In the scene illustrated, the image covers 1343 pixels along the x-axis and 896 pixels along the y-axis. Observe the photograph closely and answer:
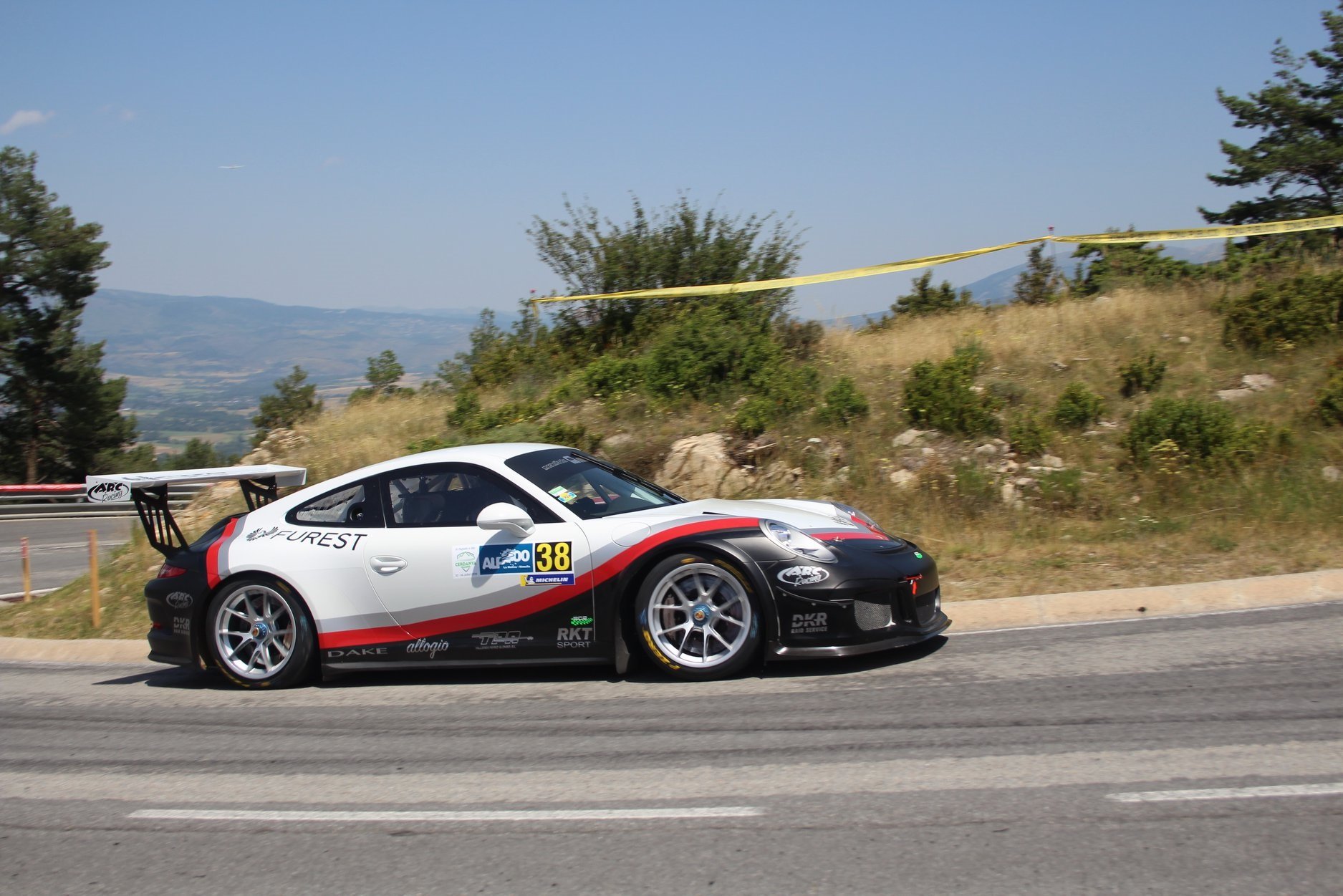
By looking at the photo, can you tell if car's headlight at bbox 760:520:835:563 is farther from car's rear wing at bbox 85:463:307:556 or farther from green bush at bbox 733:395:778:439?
green bush at bbox 733:395:778:439

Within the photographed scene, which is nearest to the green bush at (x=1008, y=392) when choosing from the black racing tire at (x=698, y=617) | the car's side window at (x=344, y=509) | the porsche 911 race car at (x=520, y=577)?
the porsche 911 race car at (x=520, y=577)

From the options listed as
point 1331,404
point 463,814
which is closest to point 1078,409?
point 1331,404

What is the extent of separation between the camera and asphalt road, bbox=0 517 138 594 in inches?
750

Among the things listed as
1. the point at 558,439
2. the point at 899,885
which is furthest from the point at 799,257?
the point at 899,885

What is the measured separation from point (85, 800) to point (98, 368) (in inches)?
2201

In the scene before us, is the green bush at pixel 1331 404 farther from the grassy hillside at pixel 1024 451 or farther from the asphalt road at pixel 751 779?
the asphalt road at pixel 751 779

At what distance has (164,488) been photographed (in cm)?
801

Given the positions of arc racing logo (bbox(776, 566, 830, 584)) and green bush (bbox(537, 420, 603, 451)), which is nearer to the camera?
arc racing logo (bbox(776, 566, 830, 584))

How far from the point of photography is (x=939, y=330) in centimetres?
1559

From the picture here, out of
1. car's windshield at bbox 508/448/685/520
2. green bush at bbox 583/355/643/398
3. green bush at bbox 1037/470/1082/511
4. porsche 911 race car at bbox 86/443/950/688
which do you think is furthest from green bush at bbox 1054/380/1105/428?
car's windshield at bbox 508/448/685/520

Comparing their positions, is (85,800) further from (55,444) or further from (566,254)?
(55,444)

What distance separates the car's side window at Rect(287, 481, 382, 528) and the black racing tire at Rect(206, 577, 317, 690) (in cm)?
48

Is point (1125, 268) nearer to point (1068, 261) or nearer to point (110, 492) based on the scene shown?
point (1068, 261)

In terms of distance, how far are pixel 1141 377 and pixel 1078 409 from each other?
3.72 feet
